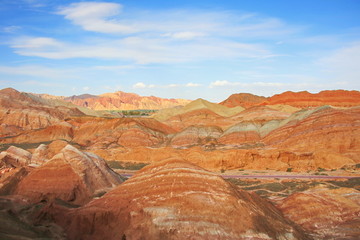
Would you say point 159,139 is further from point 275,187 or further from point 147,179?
point 147,179

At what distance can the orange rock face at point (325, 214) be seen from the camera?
13.8 m

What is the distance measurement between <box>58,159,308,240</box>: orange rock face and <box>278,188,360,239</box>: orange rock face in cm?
235

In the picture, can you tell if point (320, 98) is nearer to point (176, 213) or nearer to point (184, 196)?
point (184, 196)

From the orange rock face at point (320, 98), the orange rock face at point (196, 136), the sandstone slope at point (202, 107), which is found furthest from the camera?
the orange rock face at point (320, 98)

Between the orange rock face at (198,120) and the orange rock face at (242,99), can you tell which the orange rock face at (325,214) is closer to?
the orange rock face at (198,120)

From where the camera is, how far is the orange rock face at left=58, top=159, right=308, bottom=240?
36.0ft

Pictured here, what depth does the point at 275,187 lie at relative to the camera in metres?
25.6

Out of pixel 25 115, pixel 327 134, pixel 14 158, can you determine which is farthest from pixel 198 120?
pixel 14 158

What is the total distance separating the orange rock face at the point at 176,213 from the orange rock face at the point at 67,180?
454 cm

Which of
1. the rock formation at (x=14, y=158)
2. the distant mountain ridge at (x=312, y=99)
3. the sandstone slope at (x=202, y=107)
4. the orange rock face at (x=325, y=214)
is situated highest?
the distant mountain ridge at (x=312, y=99)

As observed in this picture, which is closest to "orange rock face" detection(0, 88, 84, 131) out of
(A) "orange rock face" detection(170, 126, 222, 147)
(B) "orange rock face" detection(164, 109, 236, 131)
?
(B) "orange rock face" detection(164, 109, 236, 131)

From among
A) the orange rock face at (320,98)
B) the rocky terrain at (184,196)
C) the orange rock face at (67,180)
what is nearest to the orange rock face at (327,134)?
the rocky terrain at (184,196)

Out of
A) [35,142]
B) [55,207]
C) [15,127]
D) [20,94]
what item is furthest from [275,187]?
[20,94]

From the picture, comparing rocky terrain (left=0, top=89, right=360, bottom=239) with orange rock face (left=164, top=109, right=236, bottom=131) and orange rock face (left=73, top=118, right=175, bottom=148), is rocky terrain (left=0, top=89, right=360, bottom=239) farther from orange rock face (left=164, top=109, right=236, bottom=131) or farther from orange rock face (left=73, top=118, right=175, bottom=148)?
orange rock face (left=164, top=109, right=236, bottom=131)
